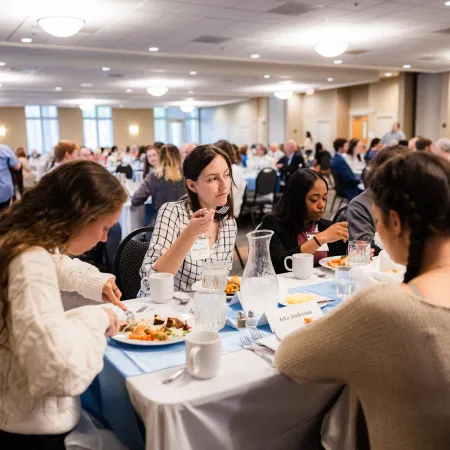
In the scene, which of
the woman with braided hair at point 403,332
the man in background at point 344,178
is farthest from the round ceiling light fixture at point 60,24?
the woman with braided hair at point 403,332

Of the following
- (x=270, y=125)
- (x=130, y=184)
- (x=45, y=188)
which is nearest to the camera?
(x=45, y=188)

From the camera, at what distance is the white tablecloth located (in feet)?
3.60

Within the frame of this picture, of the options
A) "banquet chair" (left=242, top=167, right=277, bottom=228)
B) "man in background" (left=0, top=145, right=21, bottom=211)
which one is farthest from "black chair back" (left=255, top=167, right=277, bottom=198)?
"man in background" (left=0, top=145, right=21, bottom=211)

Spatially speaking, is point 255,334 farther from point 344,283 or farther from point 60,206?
point 60,206

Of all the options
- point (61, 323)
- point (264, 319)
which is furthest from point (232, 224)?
point (61, 323)

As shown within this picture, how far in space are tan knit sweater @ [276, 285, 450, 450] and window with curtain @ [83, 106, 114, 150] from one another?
22.9 metres

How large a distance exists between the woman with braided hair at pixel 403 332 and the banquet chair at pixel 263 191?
5606mm

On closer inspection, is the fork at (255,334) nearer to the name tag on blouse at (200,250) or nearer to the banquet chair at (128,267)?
the name tag on blouse at (200,250)

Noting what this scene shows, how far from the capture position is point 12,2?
5.54 m

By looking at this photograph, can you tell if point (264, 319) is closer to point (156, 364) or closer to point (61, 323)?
point (156, 364)

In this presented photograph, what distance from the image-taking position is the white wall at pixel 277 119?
17688mm

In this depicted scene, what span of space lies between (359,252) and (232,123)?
20.4m

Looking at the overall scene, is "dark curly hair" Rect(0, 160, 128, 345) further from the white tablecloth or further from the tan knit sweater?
the tan knit sweater

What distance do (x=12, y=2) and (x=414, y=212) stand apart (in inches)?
227
